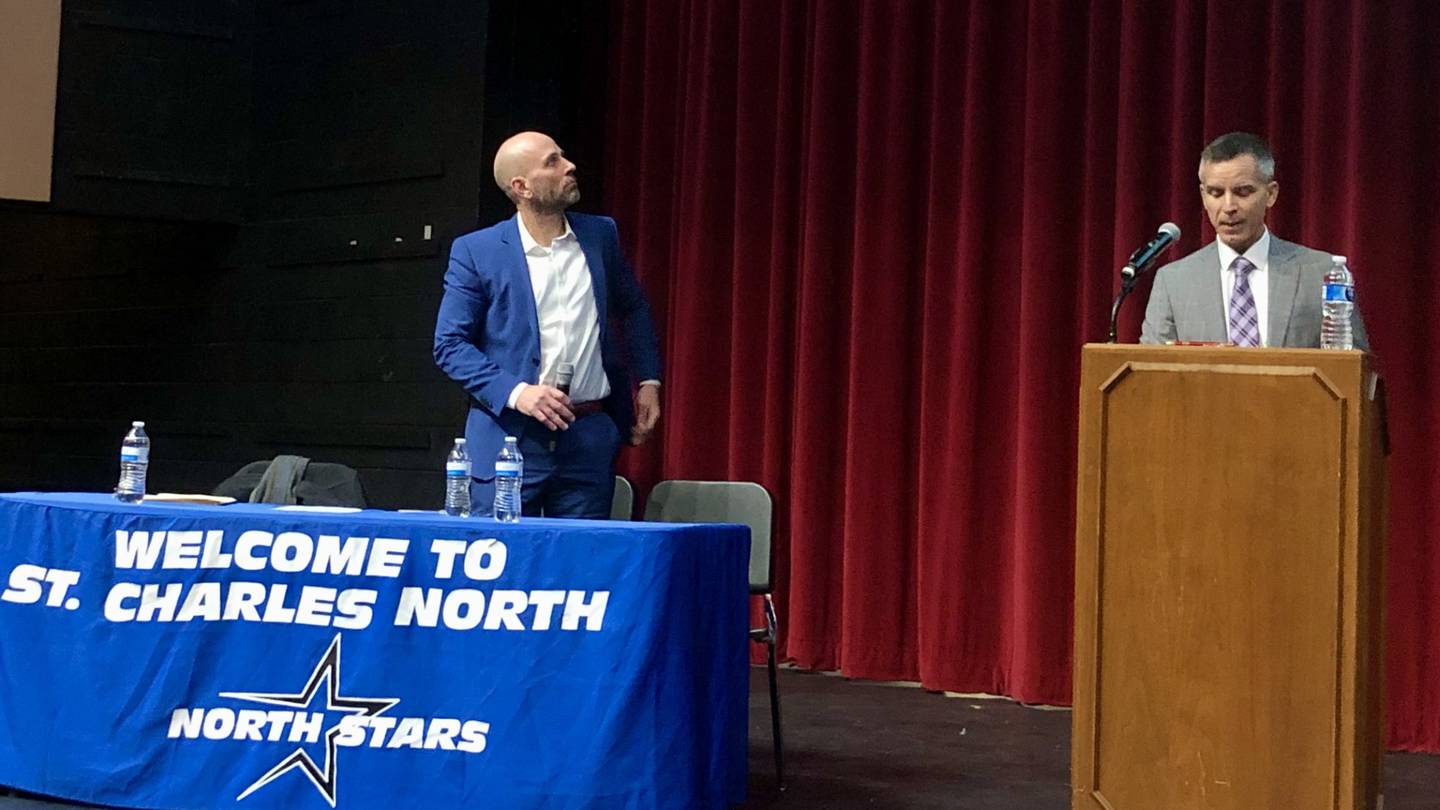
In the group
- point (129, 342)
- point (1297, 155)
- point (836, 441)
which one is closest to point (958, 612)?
point (836, 441)

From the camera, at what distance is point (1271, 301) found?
289 cm

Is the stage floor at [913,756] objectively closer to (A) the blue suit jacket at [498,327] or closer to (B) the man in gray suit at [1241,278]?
(A) the blue suit jacket at [498,327]

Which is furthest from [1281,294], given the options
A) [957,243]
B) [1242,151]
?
[957,243]

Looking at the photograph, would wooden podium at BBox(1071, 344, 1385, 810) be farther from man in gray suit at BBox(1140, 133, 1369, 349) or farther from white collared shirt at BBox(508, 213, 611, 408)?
white collared shirt at BBox(508, 213, 611, 408)

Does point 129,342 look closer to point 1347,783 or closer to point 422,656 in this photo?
point 422,656

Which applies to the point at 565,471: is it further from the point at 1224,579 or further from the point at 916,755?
the point at 1224,579

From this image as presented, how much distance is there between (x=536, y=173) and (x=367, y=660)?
1200 mm

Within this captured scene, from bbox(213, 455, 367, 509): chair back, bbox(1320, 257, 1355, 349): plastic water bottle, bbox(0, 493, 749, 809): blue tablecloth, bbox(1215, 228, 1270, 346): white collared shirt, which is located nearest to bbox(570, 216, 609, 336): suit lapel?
bbox(0, 493, 749, 809): blue tablecloth

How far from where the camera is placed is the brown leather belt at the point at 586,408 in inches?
137

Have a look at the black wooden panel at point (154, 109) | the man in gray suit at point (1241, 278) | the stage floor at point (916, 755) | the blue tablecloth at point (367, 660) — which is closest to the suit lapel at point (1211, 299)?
the man in gray suit at point (1241, 278)

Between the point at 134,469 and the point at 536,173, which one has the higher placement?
the point at 536,173

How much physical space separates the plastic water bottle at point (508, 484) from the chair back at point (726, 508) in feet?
1.82

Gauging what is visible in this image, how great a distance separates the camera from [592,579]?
9.41 ft

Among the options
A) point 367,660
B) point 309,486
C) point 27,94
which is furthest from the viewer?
point 27,94
